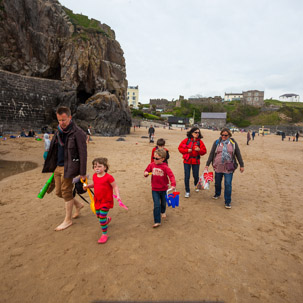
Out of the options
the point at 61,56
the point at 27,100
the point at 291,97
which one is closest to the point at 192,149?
the point at 27,100

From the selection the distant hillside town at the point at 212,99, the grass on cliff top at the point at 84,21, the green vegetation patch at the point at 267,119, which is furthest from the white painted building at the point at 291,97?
the grass on cliff top at the point at 84,21

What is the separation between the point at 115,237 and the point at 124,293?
3.96 ft

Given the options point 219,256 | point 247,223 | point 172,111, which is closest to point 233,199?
point 247,223

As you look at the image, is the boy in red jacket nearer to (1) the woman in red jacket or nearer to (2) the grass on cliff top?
(1) the woman in red jacket

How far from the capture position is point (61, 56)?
2770 centimetres

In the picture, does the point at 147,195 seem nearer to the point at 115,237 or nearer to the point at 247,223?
the point at 115,237

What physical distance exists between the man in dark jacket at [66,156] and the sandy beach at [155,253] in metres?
0.78

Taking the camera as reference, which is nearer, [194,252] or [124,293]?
[124,293]

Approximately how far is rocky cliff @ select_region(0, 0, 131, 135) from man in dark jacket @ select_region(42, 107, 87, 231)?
22.5 metres

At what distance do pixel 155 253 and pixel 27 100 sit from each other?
24.7 m

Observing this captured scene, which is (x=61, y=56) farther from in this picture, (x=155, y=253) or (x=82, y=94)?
(x=155, y=253)

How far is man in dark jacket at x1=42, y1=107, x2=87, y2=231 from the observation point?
3309mm

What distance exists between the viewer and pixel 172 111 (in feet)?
311

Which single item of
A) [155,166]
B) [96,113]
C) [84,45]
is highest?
[84,45]
